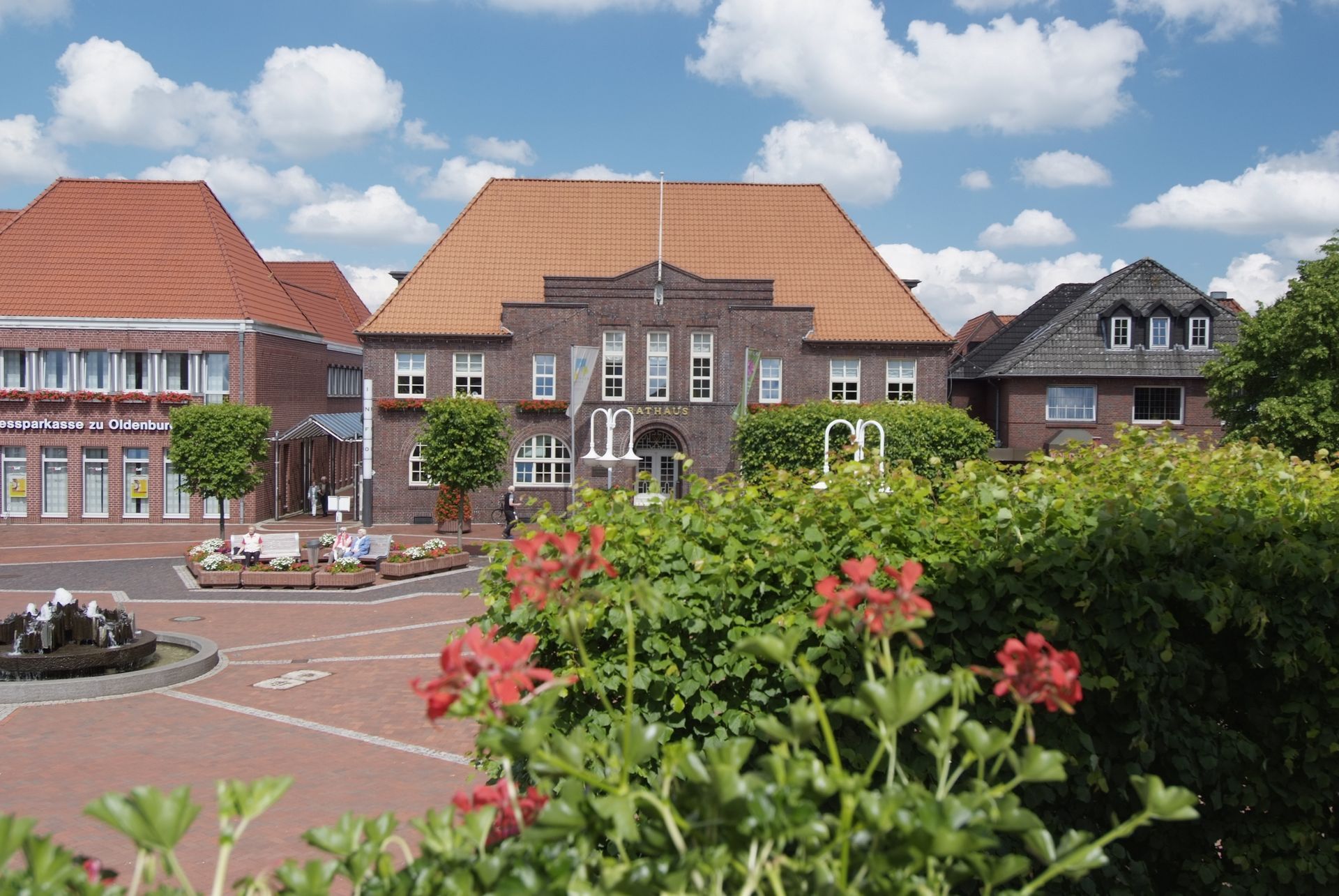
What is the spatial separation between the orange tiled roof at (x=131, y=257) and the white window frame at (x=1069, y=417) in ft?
101

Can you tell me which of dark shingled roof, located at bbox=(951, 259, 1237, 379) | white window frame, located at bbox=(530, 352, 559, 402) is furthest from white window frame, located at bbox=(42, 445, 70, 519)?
dark shingled roof, located at bbox=(951, 259, 1237, 379)

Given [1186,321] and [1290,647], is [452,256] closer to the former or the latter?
[1186,321]

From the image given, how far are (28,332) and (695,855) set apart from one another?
43586mm

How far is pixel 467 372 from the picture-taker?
40.4 m

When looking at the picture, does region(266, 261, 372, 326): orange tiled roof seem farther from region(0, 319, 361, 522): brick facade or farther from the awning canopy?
region(0, 319, 361, 522): brick facade

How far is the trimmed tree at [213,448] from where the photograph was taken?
33781mm

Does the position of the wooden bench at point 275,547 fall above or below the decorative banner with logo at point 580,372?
below

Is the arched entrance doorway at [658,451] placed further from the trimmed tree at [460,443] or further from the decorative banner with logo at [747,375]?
the trimmed tree at [460,443]

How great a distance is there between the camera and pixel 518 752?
2.38m

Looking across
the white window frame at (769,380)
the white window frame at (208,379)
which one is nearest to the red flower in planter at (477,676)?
the white window frame at (769,380)


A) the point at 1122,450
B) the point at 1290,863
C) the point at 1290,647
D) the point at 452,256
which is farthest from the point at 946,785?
the point at 452,256

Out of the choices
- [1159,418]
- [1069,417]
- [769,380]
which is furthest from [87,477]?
[1159,418]

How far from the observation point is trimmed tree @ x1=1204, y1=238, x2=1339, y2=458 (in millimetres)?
33750

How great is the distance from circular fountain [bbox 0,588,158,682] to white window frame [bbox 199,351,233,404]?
26056 mm
